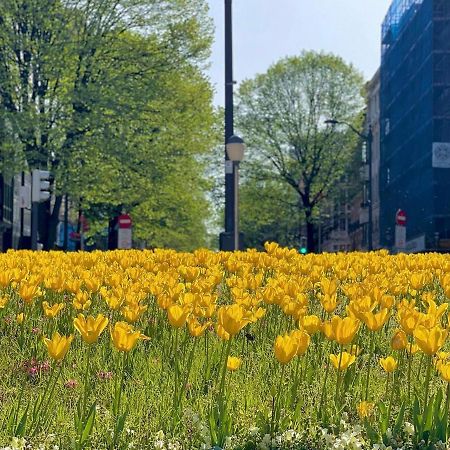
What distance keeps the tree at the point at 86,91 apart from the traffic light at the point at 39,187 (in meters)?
7.27

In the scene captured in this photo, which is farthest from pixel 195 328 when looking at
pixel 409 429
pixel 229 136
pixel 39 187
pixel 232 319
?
pixel 39 187

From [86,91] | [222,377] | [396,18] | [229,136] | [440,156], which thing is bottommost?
[222,377]

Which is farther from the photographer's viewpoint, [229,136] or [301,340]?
[229,136]

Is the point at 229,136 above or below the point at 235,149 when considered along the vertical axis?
above

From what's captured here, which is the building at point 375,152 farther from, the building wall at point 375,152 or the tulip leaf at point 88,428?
the tulip leaf at point 88,428

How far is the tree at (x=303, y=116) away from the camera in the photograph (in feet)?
163

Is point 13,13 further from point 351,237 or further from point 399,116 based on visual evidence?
point 351,237

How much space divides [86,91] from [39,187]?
27.2 ft

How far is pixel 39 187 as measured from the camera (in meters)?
17.6

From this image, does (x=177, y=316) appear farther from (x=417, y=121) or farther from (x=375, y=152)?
(x=375, y=152)

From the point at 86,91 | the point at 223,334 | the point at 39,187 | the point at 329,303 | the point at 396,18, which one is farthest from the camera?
the point at 396,18

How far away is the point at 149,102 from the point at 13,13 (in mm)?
4767

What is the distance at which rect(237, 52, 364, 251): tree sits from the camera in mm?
49781

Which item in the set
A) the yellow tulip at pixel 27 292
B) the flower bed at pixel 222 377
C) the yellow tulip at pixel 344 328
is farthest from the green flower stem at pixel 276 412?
the yellow tulip at pixel 27 292
